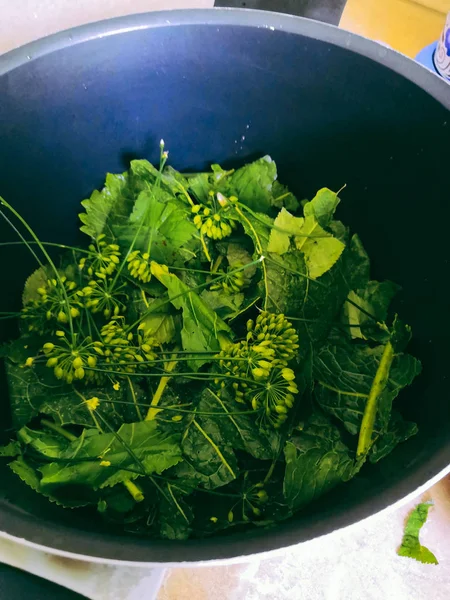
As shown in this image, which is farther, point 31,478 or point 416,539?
point 416,539

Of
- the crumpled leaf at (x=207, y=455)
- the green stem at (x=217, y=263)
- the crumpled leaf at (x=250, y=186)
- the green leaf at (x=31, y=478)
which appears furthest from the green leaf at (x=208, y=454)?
the crumpled leaf at (x=250, y=186)

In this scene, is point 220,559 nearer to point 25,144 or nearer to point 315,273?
point 315,273

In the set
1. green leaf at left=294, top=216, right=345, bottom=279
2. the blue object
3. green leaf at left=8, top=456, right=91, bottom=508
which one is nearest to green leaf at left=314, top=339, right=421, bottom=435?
green leaf at left=294, top=216, right=345, bottom=279

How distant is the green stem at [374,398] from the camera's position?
533 mm

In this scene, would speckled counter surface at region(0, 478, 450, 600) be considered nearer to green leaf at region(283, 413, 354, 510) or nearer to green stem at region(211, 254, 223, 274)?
green leaf at region(283, 413, 354, 510)

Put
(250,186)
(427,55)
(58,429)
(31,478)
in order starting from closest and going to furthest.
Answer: (31,478) → (58,429) → (250,186) → (427,55)

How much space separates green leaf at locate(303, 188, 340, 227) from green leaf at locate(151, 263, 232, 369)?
19 cm

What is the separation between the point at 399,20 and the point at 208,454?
0.91 meters

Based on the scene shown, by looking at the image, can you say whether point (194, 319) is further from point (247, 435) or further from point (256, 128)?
point (256, 128)

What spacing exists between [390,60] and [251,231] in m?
0.26

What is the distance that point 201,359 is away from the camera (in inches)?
22.7

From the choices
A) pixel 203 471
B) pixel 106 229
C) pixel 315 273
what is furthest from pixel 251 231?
pixel 203 471

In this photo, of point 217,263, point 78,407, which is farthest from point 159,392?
point 217,263

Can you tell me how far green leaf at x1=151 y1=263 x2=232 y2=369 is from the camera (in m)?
0.59
